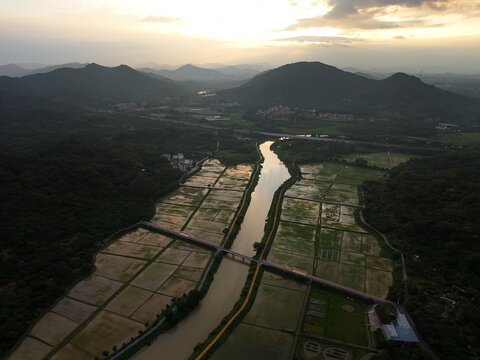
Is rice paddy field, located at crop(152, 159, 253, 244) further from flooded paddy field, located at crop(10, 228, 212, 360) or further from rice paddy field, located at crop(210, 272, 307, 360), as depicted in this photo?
rice paddy field, located at crop(210, 272, 307, 360)

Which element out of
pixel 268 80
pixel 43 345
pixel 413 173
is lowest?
pixel 43 345

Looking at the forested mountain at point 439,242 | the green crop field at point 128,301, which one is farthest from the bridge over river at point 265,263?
the green crop field at point 128,301

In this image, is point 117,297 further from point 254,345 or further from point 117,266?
point 254,345

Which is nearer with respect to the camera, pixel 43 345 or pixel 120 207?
pixel 43 345

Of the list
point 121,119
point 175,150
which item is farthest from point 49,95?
point 175,150

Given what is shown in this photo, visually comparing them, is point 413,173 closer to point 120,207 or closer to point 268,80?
point 120,207

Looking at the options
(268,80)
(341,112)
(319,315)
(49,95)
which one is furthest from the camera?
(268,80)

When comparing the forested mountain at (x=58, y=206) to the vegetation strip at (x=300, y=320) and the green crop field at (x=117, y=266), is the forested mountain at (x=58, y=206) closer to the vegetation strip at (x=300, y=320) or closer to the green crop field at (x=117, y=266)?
the green crop field at (x=117, y=266)

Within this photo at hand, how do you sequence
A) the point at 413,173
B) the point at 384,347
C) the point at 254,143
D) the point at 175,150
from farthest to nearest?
the point at 254,143, the point at 175,150, the point at 413,173, the point at 384,347
